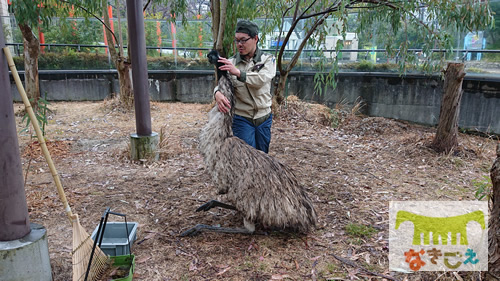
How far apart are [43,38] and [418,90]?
36.0 ft

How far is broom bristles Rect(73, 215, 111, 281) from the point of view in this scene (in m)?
2.10

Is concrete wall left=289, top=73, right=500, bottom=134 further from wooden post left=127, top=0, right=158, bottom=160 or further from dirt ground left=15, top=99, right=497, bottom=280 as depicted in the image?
wooden post left=127, top=0, right=158, bottom=160

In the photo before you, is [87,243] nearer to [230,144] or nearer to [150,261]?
[150,261]

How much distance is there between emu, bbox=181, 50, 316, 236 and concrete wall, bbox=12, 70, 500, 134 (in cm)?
594

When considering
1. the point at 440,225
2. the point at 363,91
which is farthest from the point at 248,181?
the point at 363,91

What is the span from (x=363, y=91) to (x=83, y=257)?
26.6 ft

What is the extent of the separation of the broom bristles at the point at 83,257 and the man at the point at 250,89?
4.29 ft

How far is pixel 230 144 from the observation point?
2.91 meters

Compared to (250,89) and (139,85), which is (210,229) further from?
(139,85)

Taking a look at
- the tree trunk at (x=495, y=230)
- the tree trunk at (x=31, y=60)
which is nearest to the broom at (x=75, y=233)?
the tree trunk at (x=495, y=230)

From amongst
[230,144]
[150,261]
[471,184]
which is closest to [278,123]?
[471,184]

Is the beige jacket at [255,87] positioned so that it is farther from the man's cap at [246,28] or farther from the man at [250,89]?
the man's cap at [246,28]

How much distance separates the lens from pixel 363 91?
9086mm

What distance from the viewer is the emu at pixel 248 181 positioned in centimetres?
284
